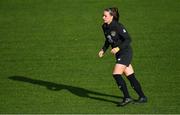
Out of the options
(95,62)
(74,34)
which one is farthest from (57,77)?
(74,34)

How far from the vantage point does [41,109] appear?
11.8m

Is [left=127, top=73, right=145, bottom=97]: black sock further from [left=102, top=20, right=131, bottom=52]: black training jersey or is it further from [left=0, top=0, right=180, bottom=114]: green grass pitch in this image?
[left=102, top=20, right=131, bottom=52]: black training jersey

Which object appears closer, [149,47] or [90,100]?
[90,100]

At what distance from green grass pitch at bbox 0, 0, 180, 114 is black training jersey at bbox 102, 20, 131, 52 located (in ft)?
3.98

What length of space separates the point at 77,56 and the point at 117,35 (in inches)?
155

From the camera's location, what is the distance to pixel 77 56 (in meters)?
15.6

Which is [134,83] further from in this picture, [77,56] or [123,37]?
[77,56]

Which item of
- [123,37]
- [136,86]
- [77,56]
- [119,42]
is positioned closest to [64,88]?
[136,86]

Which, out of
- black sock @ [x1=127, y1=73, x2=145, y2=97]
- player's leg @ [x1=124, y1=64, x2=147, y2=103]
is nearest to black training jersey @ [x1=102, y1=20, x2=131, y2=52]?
player's leg @ [x1=124, y1=64, x2=147, y2=103]

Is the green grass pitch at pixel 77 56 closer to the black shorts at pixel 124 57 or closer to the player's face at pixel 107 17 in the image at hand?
the black shorts at pixel 124 57

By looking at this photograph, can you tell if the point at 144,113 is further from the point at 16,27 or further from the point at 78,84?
the point at 16,27

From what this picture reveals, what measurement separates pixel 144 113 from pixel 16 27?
320 inches

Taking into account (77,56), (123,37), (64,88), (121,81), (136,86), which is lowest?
(64,88)

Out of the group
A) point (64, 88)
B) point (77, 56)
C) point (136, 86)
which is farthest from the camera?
point (77, 56)
